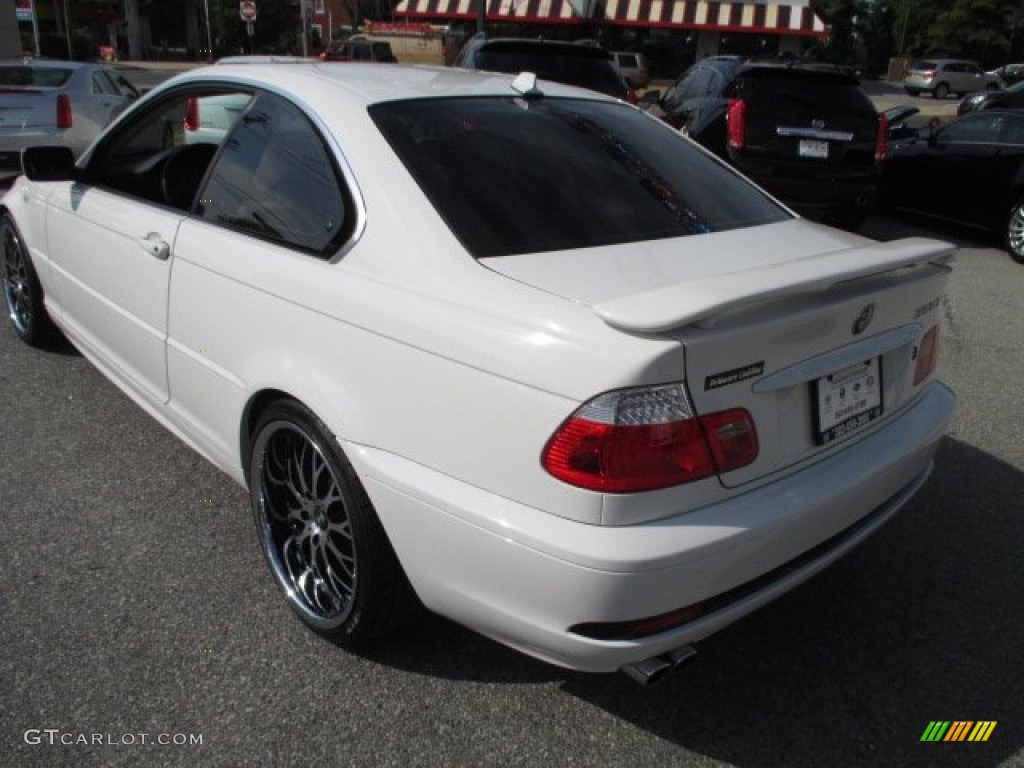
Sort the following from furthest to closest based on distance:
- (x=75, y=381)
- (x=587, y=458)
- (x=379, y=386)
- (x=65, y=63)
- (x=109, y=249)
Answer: (x=65, y=63) → (x=75, y=381) → (x=109, y=249) → (x=379, y=386) → (x=587, y=458)

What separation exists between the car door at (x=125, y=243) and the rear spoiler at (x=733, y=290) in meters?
1.81

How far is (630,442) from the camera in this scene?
1.89 meters

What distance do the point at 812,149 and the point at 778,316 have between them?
662cm

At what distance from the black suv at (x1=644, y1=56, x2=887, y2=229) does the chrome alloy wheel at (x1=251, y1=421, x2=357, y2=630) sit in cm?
633

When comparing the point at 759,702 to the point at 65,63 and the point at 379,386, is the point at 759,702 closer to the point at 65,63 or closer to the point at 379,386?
the point at 379,386

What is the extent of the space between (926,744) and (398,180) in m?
2.04

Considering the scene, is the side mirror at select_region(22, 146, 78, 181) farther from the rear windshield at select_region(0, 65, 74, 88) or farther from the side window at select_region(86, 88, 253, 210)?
the rear windshield at select_region(0, 65, 74, 88)

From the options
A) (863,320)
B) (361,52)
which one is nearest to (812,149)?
(863,320)

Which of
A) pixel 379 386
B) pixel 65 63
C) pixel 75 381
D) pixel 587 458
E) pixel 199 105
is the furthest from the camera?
pixel 65 63

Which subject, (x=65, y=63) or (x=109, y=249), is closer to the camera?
(x=109, y=249)

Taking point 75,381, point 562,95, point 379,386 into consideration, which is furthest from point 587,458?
point 75,381

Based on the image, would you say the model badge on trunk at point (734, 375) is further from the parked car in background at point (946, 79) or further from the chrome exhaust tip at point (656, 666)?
the parked car in background at point (946, 79)

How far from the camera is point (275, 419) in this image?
2592 millimetres

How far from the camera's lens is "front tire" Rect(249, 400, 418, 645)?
2.34 meters
